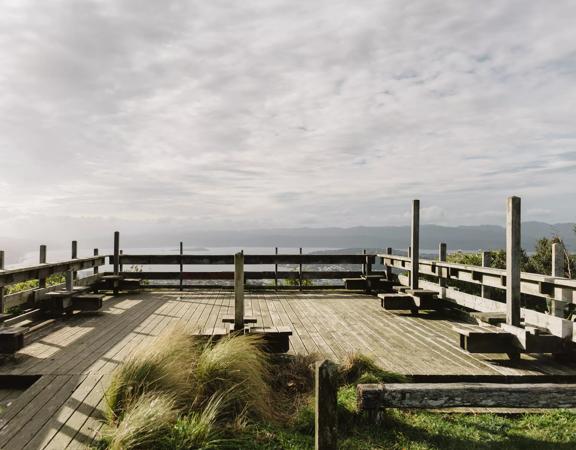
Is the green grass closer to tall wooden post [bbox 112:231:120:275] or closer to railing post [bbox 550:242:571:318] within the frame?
railing post [bbox 550:242:571:318]

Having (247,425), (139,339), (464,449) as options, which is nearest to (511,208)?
(464,449)

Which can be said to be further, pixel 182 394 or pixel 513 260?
pixel 513 260

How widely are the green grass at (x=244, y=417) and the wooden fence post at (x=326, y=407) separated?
541mm

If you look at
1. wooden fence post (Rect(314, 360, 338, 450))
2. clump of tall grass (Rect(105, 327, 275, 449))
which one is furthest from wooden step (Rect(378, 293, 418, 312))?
wooden fence post (Rect(314, 360, 338, 450))

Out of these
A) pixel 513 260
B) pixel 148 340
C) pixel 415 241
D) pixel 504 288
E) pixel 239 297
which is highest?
pixel 415 241

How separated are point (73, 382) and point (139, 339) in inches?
74.5

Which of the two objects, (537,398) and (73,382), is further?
(73,382)

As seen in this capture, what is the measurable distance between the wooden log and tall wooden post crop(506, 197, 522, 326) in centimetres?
186

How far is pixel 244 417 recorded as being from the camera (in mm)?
3814

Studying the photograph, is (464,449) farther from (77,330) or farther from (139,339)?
(77,330)

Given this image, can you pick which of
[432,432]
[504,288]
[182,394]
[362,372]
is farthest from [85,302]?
[504,288]

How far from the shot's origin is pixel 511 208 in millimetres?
5504

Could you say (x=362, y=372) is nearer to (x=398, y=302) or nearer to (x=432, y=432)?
(x=432, y=432)

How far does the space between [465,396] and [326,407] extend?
1342 millimetres
